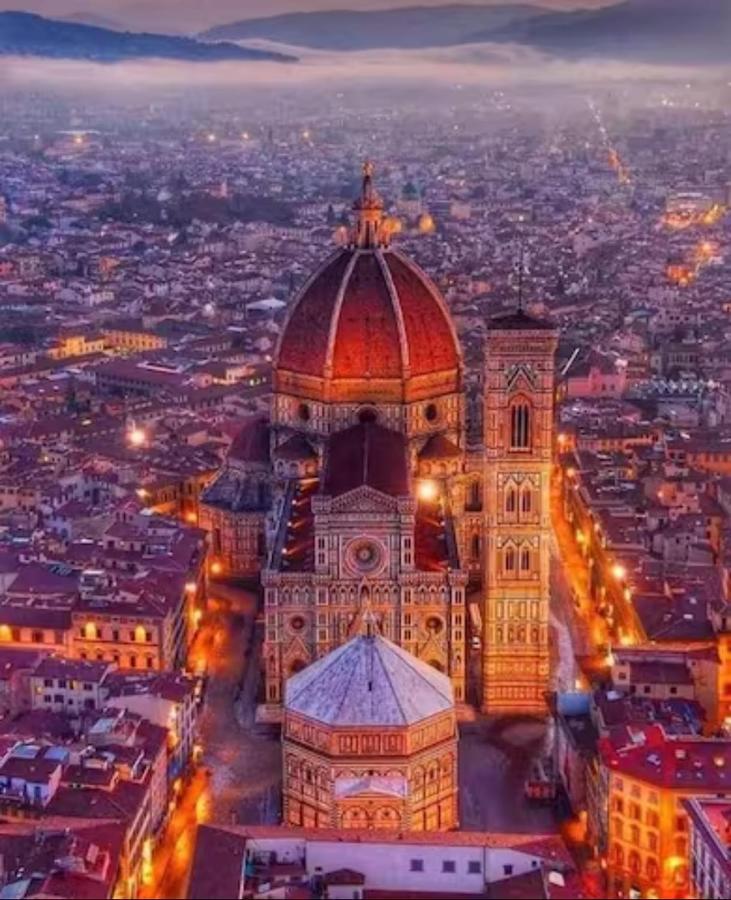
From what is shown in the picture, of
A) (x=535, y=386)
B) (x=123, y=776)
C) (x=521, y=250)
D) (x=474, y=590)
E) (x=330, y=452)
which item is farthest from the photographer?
(x=521, y=250)

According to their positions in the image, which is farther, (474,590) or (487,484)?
(474,590)

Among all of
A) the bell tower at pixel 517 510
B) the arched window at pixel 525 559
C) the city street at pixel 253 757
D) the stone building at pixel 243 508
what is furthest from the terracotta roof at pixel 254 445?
the arched window at pixel 525 559

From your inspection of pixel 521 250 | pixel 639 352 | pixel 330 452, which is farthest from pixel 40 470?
pixel 521 250

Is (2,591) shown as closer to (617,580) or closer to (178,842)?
(178,842)

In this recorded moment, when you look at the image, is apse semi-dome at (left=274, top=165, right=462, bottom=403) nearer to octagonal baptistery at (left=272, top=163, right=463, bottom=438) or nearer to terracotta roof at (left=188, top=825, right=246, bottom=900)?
octagonal baptistery at (left=272, top=163, right=463, bottom=438)

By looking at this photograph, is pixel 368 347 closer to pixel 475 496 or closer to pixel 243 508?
pixel 475 496

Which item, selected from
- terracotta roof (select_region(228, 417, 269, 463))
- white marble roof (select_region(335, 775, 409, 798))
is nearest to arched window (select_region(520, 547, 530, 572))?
white marble roof (select_region(335, 775, 409, 798))

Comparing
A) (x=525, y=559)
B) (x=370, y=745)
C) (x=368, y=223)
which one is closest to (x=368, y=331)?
(x=368, y=223)
